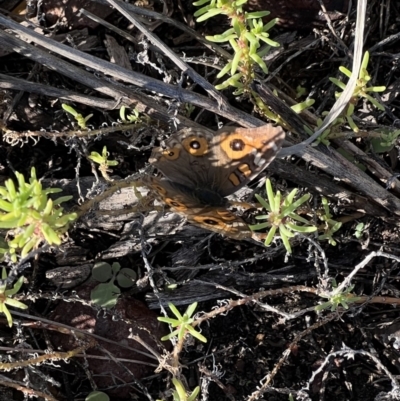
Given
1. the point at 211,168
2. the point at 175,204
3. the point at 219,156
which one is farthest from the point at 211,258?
the point at 175,204

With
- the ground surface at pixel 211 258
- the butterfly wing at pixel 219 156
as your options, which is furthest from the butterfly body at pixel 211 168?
the ground surface at pixel 211 258

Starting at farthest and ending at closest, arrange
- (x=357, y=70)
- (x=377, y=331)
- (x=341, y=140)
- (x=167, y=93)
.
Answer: (x=377, y=331) → (x=341, y=140) → (x=167, y=93) → (x=357, y=70)

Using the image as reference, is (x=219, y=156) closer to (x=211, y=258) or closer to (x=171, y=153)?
(x=171, y=153)

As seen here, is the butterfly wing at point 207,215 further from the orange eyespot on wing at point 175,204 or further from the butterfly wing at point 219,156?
the butterfly wing at point 219,156

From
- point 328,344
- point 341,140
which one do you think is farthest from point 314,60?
point 328,344

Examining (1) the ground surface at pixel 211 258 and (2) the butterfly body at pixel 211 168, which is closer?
(2) the butterfly body at pixel 211 168

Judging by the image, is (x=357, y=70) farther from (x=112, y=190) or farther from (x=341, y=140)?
(x=112, y=190)

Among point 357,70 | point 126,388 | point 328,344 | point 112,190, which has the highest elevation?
point 357,70
